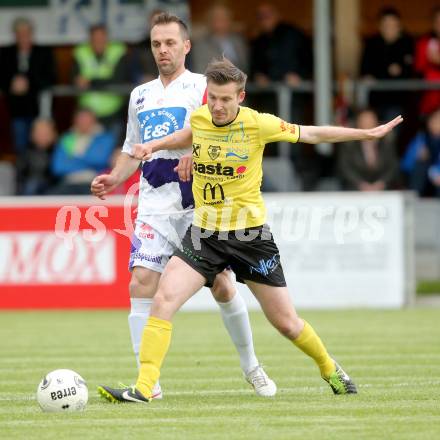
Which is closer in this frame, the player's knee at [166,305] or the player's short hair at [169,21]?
the player's knee at [166,305]

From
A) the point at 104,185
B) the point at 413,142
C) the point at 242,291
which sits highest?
the point at 104,185

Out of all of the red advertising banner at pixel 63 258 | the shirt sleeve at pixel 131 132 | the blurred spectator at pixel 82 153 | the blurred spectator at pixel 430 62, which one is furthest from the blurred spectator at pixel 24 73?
the shirt sleeve at pixel 131 132

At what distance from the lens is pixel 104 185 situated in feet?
28.0

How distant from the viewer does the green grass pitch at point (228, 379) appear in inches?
272

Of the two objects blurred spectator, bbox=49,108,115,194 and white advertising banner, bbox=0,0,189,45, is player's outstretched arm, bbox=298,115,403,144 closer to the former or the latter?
blurred spectator, bbox=49,108,115,194

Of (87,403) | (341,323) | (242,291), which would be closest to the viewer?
(87,403)

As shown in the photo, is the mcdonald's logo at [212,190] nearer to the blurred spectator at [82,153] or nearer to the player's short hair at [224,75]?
the player's short hair at [224,75]

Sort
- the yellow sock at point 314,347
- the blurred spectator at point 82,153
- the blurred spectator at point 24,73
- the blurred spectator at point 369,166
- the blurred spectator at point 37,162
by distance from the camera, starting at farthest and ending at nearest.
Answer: the blurred spectator at point 24,73 < the blurred spectator at point 37,162 < the blurred spectator at point 82,153 < the blurred spectator at point 369,166 < the yellow sock at point 314,347

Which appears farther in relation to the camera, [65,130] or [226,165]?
[65,130]

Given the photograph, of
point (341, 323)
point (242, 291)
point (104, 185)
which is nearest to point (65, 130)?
point (242, 291)

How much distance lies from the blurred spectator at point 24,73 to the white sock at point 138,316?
10.7 m

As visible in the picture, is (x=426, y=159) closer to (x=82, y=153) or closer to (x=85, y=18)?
(x=82, y=153)

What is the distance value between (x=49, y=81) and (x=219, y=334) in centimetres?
728

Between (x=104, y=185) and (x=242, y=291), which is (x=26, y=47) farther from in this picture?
(x=104, y=185)
